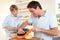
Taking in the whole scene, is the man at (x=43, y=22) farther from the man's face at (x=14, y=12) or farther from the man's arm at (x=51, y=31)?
the man's face at (x=14, y=12)

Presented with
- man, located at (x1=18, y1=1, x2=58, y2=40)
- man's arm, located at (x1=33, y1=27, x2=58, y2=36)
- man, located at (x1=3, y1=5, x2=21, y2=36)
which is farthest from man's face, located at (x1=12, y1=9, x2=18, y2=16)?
man's arm, located at (x1=33, y1=27, x2=58, y2=36)

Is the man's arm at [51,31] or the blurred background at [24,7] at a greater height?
the blurred background at [24,7]

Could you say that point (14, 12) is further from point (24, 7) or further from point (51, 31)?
point (51, 31)

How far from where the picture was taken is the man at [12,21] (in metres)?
2.31

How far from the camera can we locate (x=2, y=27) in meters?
2.39

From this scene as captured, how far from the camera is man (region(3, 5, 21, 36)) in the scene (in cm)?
231

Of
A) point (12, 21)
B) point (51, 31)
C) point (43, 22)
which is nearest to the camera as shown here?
point (51, 31)

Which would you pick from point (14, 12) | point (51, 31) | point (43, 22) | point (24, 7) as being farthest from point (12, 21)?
point (51, 31)

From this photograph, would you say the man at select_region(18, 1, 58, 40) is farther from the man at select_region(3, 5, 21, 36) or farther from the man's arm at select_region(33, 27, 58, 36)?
the man at select_region(3, 5, 21, 36)

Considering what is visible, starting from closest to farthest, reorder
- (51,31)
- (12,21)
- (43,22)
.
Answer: (51,31) → (43,22) → (12,21)

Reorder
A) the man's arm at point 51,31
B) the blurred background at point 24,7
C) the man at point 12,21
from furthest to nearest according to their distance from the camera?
the man at point 12,21, the blurred background at point 24,7, the man's arm at point 51,31

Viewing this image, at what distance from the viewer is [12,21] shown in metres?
2.31

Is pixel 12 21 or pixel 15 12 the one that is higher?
pixel 15 12

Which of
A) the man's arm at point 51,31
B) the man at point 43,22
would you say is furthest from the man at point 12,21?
the man's arm at point 51,31
